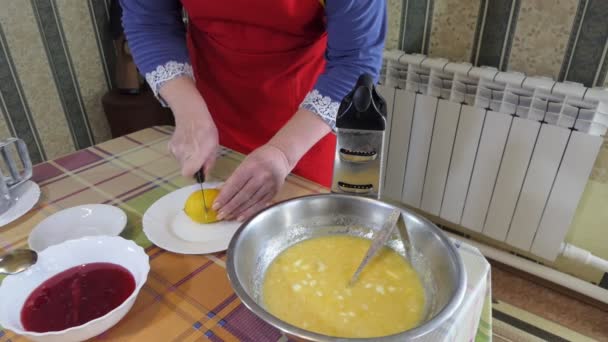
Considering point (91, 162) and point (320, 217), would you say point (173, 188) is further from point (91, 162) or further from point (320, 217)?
point (320, 217)

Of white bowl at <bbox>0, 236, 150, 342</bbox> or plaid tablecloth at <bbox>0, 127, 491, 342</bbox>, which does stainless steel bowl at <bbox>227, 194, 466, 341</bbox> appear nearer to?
plaid tablecloth at <bbox>0, 127, 491, 342</bbox>

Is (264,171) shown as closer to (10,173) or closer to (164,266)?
(164,266)

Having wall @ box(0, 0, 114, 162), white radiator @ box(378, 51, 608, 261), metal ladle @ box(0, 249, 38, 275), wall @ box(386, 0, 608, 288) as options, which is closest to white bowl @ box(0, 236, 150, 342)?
metal ladle @ box(0, 249, 38, 275)

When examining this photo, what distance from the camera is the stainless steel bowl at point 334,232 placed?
0.61 metres

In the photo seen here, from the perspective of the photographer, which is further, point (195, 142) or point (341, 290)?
point (195, 142)

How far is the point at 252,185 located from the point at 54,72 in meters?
1.81

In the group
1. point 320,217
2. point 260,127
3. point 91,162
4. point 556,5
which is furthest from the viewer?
point 556,5

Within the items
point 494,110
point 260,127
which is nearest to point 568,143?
point 494,110

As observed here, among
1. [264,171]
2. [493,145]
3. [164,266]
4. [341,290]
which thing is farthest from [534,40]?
[164,266]

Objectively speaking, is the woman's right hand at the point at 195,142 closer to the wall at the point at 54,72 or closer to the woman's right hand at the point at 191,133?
the woman's right hand at the point at 191,133

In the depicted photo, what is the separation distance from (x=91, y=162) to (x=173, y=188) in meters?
0.28

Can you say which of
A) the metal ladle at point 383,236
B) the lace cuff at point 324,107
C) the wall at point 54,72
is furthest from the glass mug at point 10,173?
the wall at point 54,72

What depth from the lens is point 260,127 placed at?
1278 millimetres

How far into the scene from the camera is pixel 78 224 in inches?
34.1
